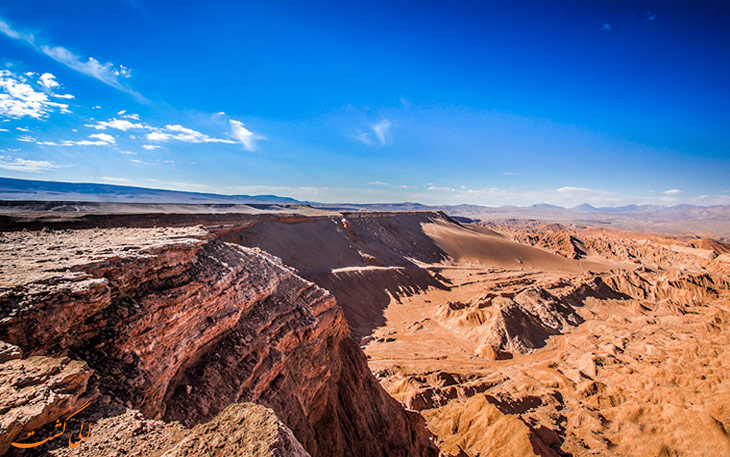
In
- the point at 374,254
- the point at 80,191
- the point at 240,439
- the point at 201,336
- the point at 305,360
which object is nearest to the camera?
the point at 240,439

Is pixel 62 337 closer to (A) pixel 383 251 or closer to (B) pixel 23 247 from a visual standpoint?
(B) pixel 23 247

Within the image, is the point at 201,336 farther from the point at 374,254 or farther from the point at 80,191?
the point at 80,191

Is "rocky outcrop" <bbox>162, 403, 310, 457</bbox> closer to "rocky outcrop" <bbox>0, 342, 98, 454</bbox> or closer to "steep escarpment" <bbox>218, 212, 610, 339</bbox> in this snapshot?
"rocky outcrop" <bbox>0, 342, 98, 454</bbox>

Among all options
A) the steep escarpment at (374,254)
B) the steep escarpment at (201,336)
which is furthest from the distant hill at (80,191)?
the steep escarpment at (201,336)

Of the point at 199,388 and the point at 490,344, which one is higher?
the point at 199,388

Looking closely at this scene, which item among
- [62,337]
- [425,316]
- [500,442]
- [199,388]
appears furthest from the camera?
[425,316]

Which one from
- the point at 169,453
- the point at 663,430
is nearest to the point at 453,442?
the point at 663,430

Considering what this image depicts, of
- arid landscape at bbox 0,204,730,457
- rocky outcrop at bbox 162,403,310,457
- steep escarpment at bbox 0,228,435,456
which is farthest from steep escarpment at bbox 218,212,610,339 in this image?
rocky outcrop at bbox 162,403,310,457

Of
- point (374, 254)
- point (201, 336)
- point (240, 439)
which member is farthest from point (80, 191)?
point (240, 439)
